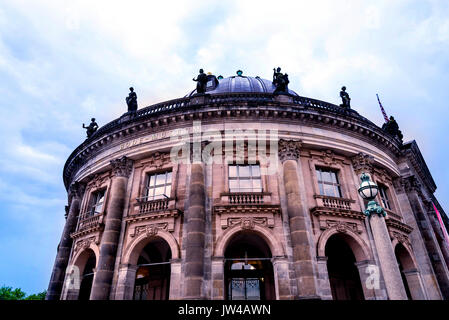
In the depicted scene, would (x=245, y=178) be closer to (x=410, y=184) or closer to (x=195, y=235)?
(x=195, y=235)

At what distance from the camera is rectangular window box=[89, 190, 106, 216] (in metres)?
19.9

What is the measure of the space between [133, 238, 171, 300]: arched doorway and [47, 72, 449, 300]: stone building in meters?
0.08

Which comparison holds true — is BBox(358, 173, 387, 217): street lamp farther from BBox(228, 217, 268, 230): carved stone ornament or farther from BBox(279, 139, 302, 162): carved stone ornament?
BBox(279, 139, 302, 162): carved stone ornament

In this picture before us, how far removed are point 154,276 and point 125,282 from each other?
10.9 feet

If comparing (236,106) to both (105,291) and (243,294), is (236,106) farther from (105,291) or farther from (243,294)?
(105,291)

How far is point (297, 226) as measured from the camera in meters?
14.8

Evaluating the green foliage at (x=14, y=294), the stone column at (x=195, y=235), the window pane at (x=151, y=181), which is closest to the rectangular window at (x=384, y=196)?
the stone column at (x=195, y=235)

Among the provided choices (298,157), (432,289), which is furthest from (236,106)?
(432,289)

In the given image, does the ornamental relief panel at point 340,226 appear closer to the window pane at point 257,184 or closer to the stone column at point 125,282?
the window pane at point 257,184

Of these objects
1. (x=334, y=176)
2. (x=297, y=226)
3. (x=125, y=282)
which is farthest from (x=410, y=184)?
(x=125, y=282)

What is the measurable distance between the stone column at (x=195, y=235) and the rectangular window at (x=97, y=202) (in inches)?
299

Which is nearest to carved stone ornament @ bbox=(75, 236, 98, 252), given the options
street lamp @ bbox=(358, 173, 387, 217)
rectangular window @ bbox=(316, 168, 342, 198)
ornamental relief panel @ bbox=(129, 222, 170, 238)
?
ornamental relief panel @ bbox=(129, 222, 170, 238)

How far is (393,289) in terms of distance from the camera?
7570mm
